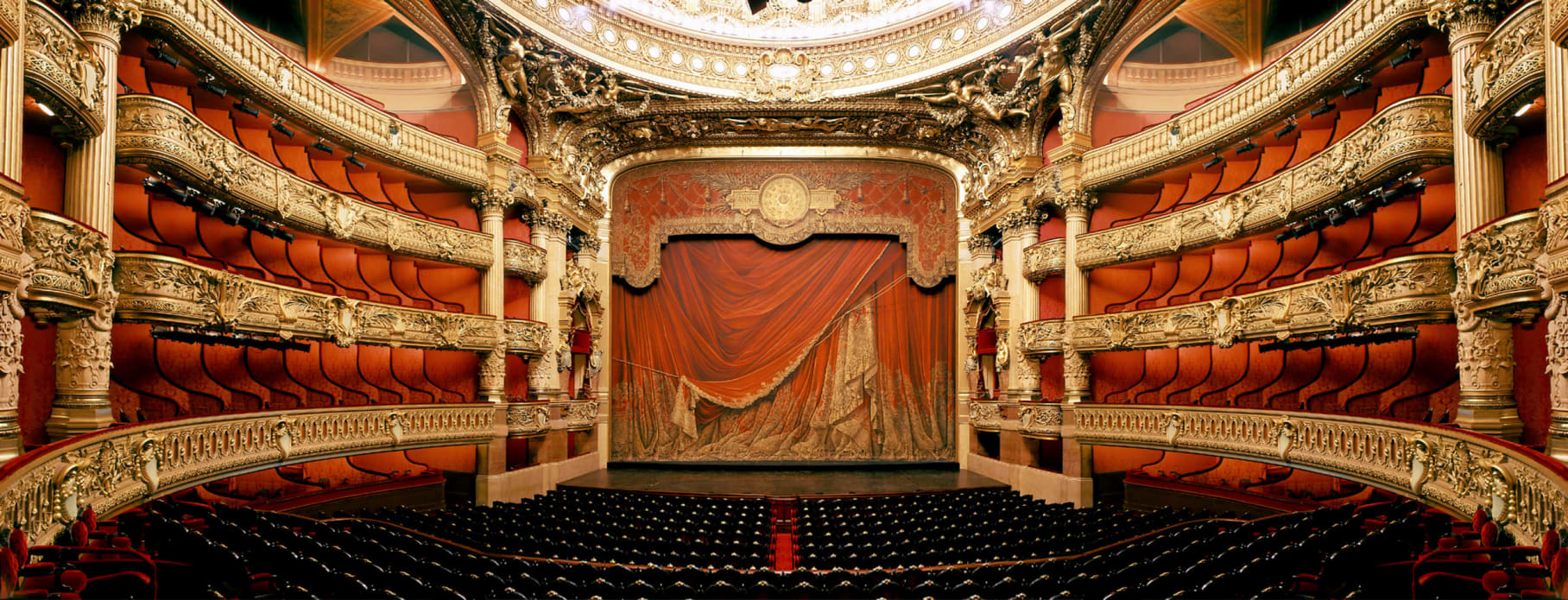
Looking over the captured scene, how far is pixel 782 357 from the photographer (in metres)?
17.6

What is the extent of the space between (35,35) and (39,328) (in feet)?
8.68

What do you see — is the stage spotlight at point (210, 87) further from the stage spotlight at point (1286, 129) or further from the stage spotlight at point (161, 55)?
the stage spotlight at point (1286, 129)

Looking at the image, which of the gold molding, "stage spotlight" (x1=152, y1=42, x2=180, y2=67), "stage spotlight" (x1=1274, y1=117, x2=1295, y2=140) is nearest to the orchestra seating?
"stage spotlight" (x1=152, y1=42, x2=180, y2=67)

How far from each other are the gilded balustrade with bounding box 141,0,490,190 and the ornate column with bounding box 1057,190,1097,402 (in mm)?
10770

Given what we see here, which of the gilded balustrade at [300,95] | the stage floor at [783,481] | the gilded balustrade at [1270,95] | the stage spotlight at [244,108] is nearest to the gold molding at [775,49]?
the gilded balustrade at [300,95]

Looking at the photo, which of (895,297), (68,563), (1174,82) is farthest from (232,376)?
(1174,82)

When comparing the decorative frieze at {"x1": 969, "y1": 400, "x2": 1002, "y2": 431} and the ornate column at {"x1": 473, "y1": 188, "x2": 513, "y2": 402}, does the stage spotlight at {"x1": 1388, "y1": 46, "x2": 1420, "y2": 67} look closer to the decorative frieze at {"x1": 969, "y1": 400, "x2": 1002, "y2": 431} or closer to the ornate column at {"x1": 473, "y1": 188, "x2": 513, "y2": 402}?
the decorative frieze at {"x1": 969, "y1": 400, "x2": 1002, "y2": 431}

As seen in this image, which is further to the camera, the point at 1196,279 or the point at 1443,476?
the point at 1196,279

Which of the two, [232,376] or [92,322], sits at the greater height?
[92,322]

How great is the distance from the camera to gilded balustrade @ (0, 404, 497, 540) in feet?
17.8

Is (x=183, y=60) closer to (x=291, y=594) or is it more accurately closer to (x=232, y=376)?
(x=232, y=376)

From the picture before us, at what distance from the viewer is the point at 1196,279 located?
13.4 m

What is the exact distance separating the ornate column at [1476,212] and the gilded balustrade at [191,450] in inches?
468

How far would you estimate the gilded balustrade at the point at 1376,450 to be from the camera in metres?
5.49
